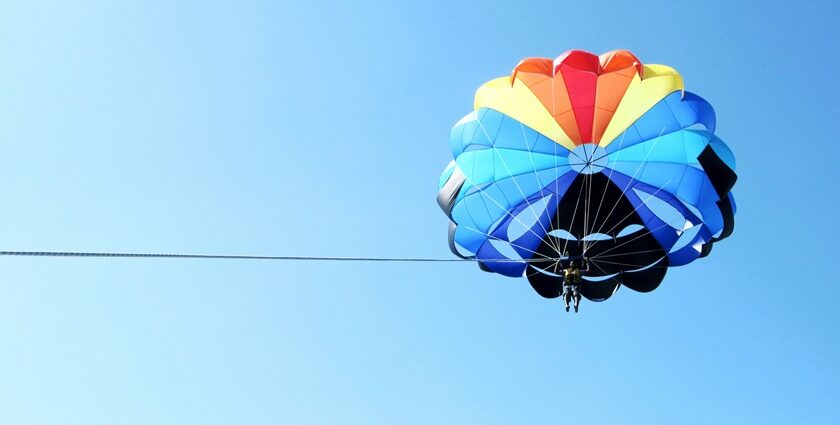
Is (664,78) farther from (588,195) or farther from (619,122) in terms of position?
(588,195)

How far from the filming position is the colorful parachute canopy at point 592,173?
12.2m

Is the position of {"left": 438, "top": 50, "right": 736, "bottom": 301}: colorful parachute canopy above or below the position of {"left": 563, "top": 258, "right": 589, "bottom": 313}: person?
above

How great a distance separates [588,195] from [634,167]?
2.47 ft

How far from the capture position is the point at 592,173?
42.6 feet

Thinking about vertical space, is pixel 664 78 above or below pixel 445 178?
A: above

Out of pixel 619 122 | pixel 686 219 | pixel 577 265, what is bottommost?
pixel 577 265

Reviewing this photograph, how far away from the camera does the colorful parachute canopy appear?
12234mm

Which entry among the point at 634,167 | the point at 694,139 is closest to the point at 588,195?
the point at 634,167

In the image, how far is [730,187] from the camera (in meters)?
12.0

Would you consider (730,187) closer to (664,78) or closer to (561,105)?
(664,78)

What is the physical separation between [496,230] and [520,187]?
73cm

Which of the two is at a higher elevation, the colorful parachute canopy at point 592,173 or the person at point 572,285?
the colorful parachute canopy at point 592,173

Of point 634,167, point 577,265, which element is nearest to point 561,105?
point 634,167

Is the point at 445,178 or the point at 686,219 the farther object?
the point at 445,178
